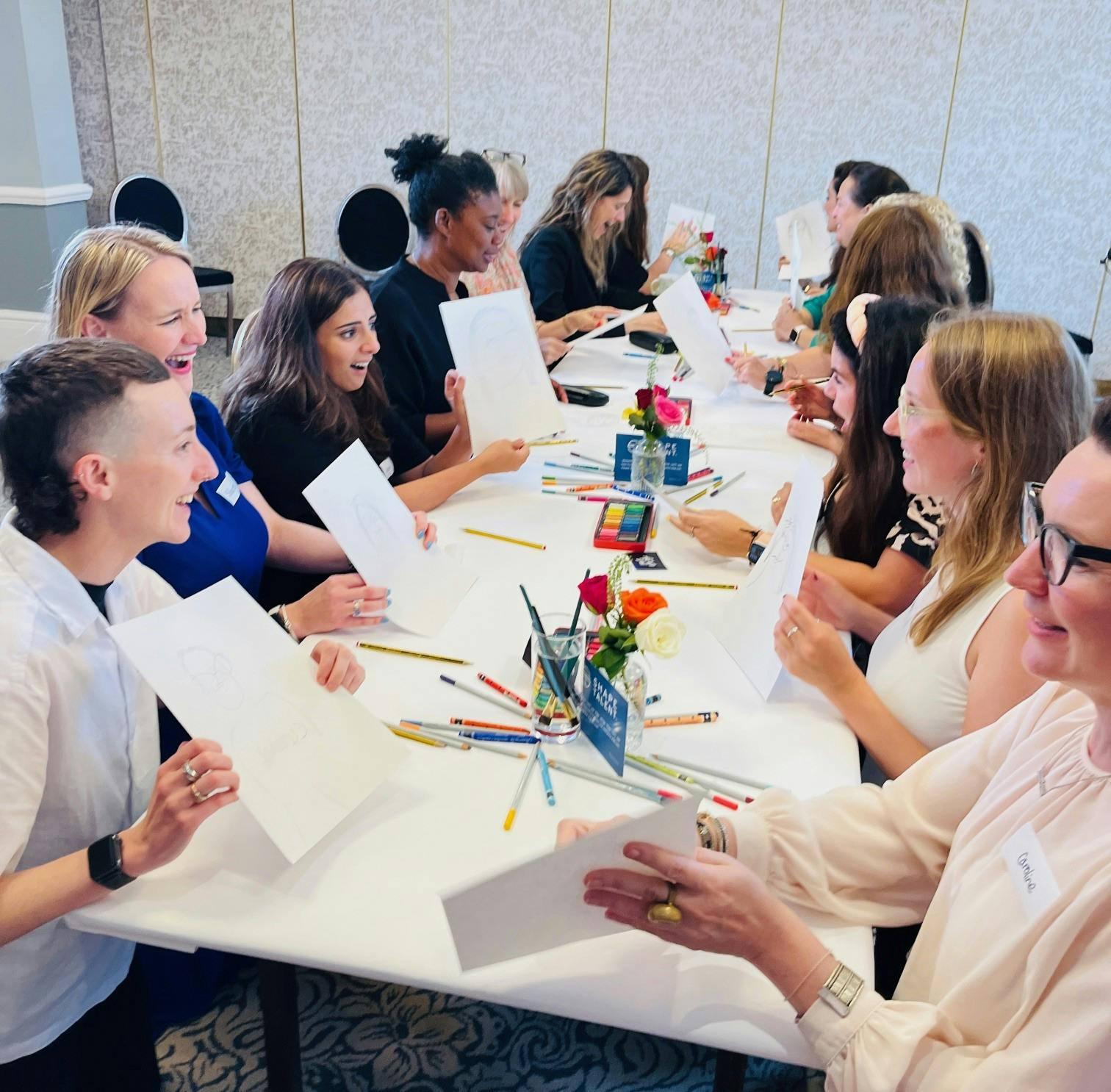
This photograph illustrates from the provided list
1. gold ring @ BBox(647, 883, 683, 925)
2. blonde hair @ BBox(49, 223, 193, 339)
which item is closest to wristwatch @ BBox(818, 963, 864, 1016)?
gold ring @ BBox(647, 883, 683, 925)

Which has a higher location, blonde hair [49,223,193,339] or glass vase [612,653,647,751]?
blonde hair [49,223,193,339]

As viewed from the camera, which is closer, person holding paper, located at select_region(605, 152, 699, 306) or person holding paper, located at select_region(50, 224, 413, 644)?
person holding paper, located at select_region(50, 224, 413, 644)

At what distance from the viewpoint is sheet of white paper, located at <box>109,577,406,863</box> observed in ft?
3.83

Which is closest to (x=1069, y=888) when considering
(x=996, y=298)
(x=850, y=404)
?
(x=850, y=404)

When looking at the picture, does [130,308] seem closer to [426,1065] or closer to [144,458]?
[144,458]

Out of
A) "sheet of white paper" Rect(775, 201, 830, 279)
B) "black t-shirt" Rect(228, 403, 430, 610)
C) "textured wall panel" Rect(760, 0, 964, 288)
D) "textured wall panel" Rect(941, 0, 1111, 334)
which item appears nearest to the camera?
"black t-shirt" Rect(228, 403, 430, 610)

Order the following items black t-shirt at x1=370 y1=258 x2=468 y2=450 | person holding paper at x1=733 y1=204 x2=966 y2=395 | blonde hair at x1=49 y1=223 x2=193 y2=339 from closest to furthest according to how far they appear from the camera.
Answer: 1. blonde hair at x1=49 y1=223 x2=193 y2=339
2. black t-shirt at x1=370 y1=258 x2=468 y2=450
3. person holding paper at x1=733 y1=204 x2=966 y2=395

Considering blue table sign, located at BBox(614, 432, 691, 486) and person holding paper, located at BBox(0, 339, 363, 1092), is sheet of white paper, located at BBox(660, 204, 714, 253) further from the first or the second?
person holding paper, located at BBox(0, 339, 363, 1092)

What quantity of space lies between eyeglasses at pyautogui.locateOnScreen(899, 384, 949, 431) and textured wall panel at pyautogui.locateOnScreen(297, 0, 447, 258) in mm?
5469

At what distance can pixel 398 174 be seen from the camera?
10.1 feet

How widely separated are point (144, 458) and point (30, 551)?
0.19m

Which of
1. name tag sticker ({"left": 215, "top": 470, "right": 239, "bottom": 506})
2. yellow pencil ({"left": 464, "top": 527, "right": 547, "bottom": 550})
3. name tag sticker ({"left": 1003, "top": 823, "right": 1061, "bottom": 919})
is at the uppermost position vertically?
name tag sticker ({"left": 1003, "top": 823, "right": 1061, "bottom": 919})

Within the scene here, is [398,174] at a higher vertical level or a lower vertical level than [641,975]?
higher

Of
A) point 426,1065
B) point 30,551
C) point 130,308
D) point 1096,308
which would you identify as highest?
point 130,308
